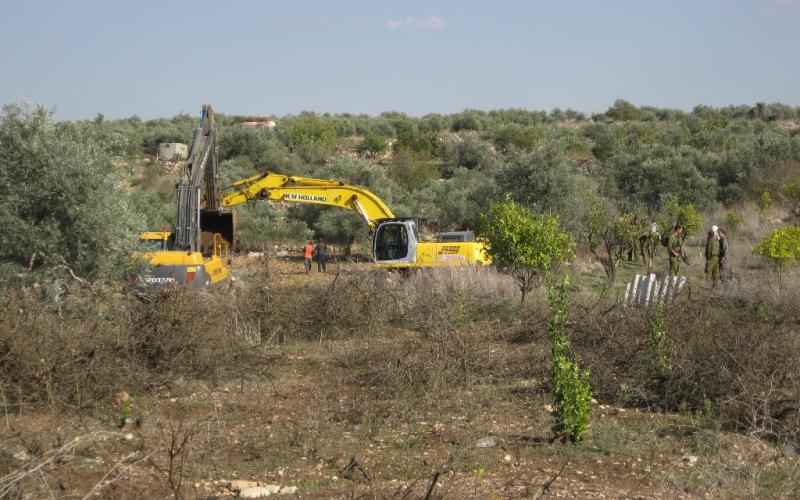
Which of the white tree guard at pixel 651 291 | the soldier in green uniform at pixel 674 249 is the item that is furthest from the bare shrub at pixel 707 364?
Result: the soldier in green uniform at pixel 674 249

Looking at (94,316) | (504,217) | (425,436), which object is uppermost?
(504,217)

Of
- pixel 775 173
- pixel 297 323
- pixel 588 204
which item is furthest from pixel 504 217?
pixel 775 173

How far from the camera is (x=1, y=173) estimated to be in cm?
1185

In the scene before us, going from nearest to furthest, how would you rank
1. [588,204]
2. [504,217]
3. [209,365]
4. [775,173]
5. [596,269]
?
[209,365] < [504,217] < [596,269] < [588,204] < [775,173]

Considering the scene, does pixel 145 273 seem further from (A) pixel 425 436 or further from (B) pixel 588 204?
(B) pixel 588 204

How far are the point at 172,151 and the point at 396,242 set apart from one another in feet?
88.6

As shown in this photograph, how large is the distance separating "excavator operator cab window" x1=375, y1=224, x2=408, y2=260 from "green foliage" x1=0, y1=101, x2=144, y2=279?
28.5 ft

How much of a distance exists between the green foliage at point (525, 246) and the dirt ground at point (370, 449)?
484cm

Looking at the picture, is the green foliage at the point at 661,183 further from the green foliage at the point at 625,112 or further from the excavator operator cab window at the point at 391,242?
the green foliage at the point at 625,112

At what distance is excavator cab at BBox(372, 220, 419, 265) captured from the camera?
65.9ft

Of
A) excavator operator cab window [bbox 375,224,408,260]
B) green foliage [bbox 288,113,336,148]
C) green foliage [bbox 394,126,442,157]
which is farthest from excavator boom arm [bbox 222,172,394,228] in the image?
green foliage [bbox 288,113,336,148]

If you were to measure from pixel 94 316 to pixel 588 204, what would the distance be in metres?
18.3

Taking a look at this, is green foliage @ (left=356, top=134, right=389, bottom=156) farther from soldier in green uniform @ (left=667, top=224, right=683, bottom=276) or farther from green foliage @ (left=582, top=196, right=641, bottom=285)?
soldier in green uniform @ (left=667, top=224, right=683, bottom=276)

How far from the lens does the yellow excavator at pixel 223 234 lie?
47.9ft
